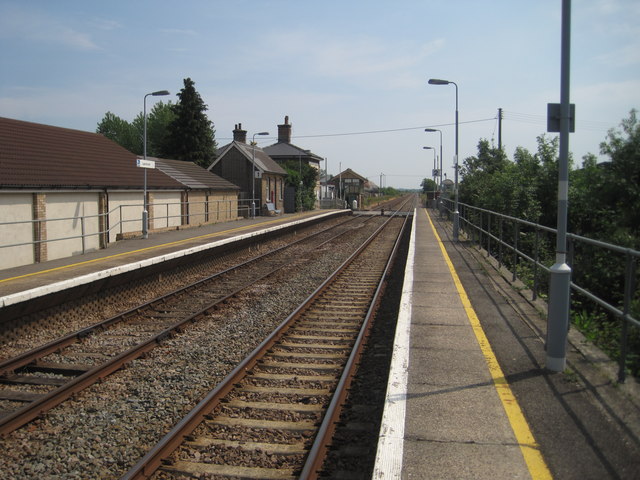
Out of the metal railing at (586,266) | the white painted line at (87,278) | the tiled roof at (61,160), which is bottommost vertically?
the white painted line at (87,278)

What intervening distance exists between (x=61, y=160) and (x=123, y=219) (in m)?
3.18

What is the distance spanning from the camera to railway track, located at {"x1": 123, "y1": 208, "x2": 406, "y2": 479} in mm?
4496

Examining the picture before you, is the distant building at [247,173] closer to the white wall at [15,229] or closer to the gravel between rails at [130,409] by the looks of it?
the white wall at [15,229]

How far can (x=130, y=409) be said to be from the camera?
5.71 m

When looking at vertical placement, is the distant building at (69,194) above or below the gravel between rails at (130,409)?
above

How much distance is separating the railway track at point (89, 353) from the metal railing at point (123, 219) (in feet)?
13.4

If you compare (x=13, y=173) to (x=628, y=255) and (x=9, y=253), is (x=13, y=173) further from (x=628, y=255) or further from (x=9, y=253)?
(x=628, y=255)

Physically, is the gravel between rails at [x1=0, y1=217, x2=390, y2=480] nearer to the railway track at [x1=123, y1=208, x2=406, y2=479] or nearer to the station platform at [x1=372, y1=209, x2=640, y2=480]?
the railway track at [x1=123, y1=208, x2=406, y2=479]

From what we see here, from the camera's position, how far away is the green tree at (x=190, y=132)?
49.4m

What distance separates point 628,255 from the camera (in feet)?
15.4

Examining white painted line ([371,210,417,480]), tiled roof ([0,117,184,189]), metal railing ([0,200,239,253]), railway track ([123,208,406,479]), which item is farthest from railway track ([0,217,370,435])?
tiled roof ([0,117,184,189])

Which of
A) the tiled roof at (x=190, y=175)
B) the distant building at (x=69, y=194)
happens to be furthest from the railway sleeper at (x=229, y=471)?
the tiled roof at (x=190, y=175)

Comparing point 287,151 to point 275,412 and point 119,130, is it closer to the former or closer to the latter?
point 119,130

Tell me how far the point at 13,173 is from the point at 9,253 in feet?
8.08
